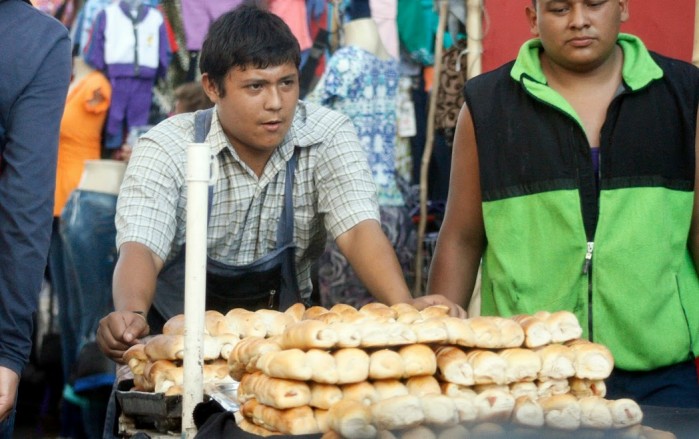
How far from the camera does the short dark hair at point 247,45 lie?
3.26 m

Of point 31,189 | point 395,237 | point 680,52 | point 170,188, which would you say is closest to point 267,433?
point 31,189

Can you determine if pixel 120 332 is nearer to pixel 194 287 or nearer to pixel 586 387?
pixel 194 287

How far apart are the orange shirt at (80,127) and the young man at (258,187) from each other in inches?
95.9

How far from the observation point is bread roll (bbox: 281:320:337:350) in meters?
2.00

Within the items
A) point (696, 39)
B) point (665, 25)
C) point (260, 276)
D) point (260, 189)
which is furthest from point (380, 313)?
point (665, 25)

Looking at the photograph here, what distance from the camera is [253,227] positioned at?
3316 millimetres

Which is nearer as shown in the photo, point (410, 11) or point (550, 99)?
point (550, 99)

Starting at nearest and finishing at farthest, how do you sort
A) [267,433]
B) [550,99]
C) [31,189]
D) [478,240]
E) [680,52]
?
[267,433] → [31,189] → [550,99] → [478,240] → [680,52]

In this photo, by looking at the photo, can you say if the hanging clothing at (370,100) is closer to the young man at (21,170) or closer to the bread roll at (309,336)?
the young man at (21,170)

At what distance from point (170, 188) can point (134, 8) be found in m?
2.75

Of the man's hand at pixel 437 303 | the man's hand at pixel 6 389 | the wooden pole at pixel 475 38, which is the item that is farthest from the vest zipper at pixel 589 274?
the wooden pole at pixel 475 38

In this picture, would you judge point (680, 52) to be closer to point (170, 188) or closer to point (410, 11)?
point (170, 188)

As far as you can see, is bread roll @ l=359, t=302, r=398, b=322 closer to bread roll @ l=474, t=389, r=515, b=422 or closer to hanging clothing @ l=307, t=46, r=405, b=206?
bread roll @ l=474, t=389, r=515, b=422

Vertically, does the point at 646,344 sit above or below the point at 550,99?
below
